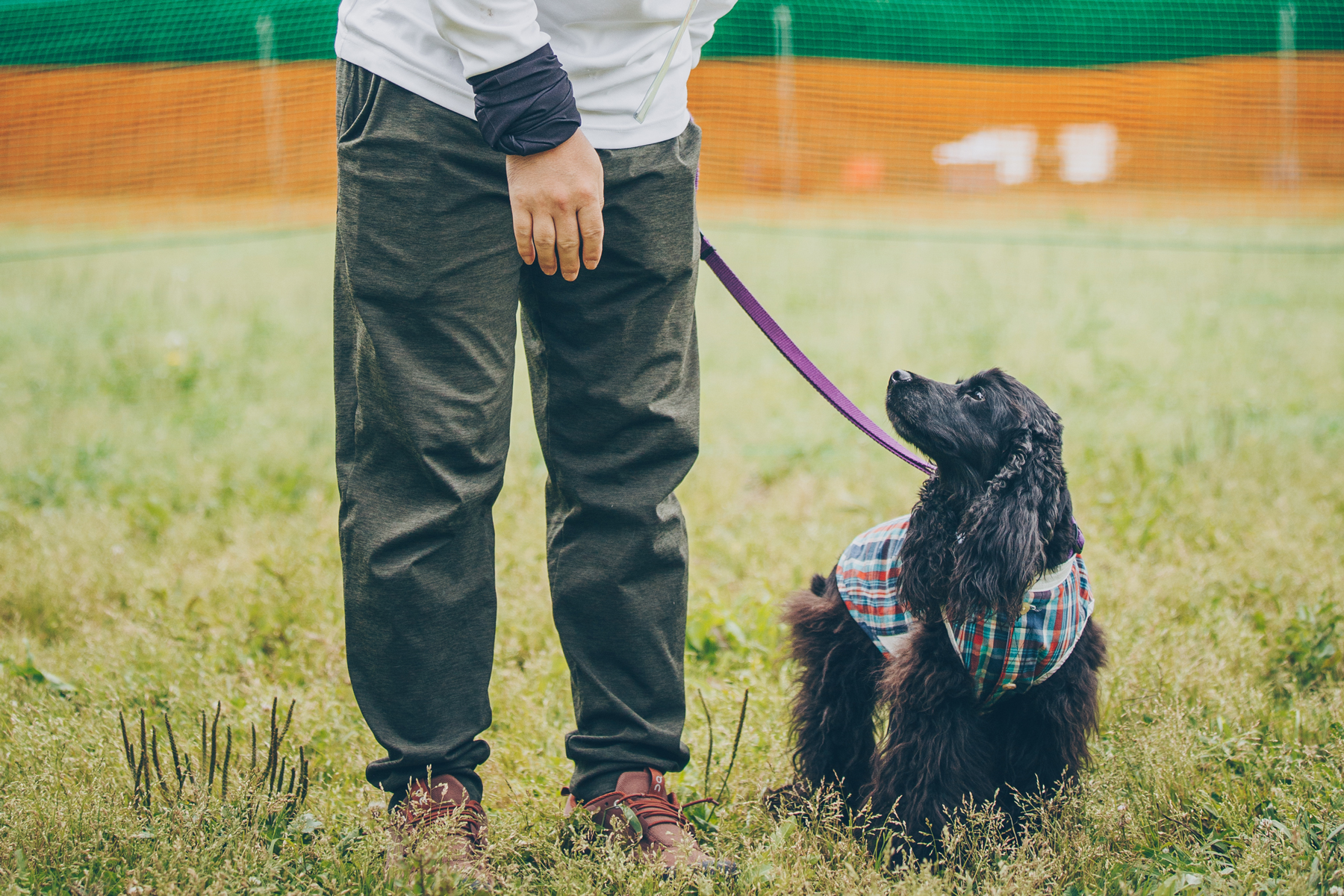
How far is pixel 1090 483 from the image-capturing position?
148 inches

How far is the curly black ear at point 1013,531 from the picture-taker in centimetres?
171

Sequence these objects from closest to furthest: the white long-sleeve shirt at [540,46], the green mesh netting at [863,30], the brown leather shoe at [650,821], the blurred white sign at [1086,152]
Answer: the white long-sleeve shirt at [540,46] → the brown leather shoe at [650,821] → the green mesh netting at [863,30] → the blurred white sign at [1086,152]

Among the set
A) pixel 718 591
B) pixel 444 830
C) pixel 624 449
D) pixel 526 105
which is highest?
pixel 526 105

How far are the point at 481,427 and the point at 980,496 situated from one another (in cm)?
92

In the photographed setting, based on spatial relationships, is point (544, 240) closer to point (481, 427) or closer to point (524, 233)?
point (524, 233)

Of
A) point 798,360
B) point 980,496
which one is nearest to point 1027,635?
point 980,496

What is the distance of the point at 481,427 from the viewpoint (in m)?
1.57

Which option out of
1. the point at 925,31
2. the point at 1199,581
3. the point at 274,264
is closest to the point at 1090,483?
the point at 1199,581

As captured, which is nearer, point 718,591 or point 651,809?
point 651,809

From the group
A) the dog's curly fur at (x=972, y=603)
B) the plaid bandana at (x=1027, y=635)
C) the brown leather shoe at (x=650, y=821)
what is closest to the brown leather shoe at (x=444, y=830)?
the brown leather shoe at (x=650, y=821)

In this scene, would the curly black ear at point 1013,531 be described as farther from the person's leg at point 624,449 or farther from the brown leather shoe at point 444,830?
the brown leather shoe at point 444,830

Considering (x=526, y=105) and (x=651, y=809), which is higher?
(x=526, y=105)

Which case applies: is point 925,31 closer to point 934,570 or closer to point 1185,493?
point 1185,493

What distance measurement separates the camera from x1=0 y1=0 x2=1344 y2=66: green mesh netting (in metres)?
5.37
